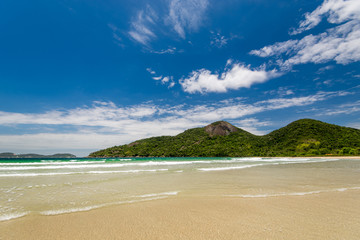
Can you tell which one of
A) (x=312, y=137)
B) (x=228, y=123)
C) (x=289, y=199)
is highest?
(x=228, y=123)

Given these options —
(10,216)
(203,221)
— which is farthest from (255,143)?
(10,216)

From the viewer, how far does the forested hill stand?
78.0 meters

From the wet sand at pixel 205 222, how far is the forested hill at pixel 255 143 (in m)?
85.6

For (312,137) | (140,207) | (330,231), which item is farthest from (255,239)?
(312,137)

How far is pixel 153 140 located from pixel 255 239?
137 metres

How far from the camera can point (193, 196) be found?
5.77 metres

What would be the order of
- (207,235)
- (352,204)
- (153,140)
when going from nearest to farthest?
1. (207,235)
2. (352,204)
3. (153,140)

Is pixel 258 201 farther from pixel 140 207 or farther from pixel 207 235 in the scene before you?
pixel 140 207

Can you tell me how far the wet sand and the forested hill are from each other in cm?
8557

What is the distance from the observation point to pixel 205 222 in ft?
11.3

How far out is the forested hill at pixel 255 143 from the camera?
78000mm

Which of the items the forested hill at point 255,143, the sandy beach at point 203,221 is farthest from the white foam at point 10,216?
the forested hill at point 255,143

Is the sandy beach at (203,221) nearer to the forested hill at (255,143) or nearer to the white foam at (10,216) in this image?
the white foam at (10,216)

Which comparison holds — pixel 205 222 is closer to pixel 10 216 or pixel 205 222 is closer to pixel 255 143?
pixel 10 216
